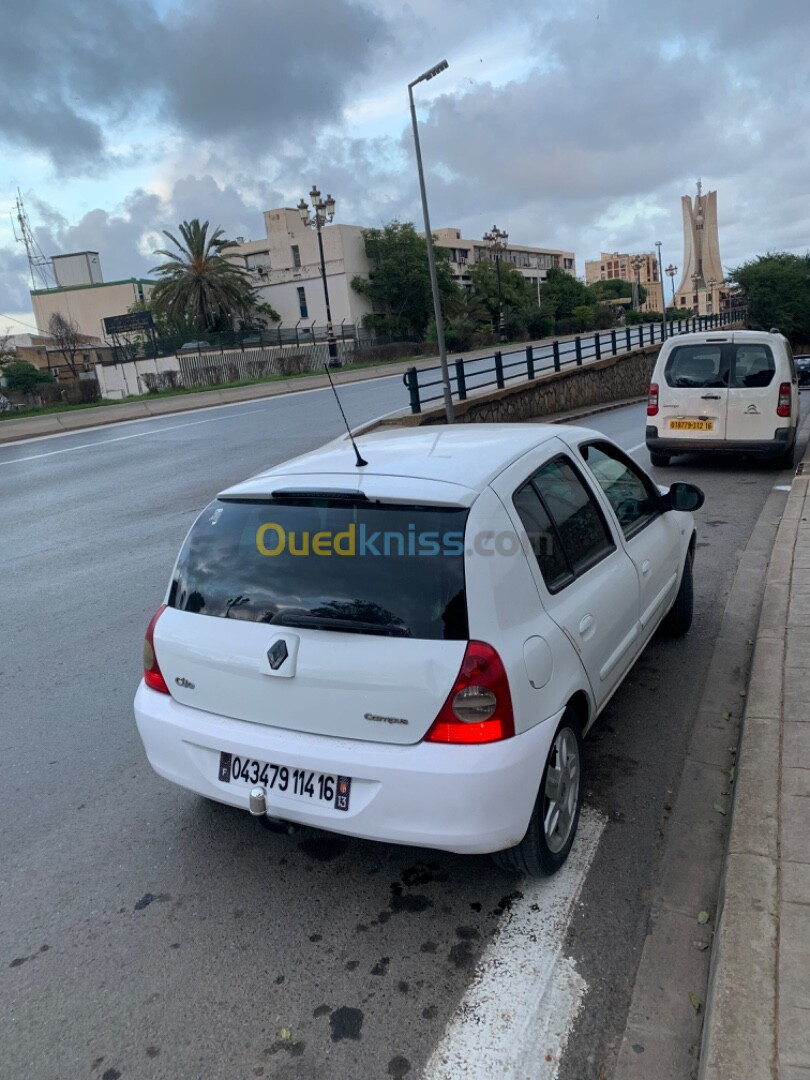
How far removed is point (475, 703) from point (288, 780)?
2.43 ft

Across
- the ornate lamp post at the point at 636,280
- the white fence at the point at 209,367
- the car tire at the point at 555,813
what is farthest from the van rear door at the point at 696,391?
the ornate lamp post at the point at 636,280

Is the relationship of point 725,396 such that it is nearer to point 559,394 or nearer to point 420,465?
point 420,465

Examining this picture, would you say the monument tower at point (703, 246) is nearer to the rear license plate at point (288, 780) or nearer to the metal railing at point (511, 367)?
the metal railing at point (511, 367)

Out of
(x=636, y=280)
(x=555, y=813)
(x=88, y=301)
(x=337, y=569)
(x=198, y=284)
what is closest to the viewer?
(x=337, y=569)

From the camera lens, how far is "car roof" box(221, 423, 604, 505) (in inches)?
120

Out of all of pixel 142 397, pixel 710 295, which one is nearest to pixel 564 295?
pixel 710 295

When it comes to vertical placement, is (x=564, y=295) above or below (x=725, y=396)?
above

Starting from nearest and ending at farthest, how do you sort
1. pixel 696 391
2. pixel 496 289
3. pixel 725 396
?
pixel 725 396
pixel 696 391
pixel 496 289

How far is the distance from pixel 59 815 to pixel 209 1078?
5.74 ft

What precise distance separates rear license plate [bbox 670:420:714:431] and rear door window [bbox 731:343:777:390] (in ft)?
1.93

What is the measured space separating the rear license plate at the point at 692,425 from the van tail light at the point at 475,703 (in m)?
9.65

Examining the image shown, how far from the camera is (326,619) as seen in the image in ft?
9.41

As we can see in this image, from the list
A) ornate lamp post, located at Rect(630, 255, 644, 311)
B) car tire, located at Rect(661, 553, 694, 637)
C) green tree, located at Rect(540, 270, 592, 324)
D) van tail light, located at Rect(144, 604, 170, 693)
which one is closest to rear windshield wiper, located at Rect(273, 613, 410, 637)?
van tail light, located at Rect(144, 604, 170, 693)

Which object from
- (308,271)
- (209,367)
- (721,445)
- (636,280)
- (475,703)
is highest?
(308,271)
